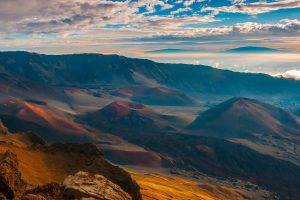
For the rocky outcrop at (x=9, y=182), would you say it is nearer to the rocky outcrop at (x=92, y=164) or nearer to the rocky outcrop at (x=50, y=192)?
the rocky outcrop at (x=50, y=192)

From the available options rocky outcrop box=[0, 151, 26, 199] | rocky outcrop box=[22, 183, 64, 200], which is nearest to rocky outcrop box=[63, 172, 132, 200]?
rocky outcrop box=[22, 183, 64, 200]

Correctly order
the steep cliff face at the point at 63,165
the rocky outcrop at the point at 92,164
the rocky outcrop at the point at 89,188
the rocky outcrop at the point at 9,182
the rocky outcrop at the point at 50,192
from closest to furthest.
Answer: the rocky outcrop at the point at 89,188 < the rocky outcrop at the point at 50,192 < the rocky outcrop at the point at 9,182 < the steep cliff face at the point at 63,165 < the rocky outcrop at the point at 92,164

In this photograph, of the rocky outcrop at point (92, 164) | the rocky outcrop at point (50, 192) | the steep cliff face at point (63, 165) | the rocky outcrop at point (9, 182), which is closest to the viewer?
the rocky outcrop at point (50, 192)

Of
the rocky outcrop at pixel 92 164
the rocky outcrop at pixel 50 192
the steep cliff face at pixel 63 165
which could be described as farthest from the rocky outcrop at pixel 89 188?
the rocky outcrop at pixel 92 164

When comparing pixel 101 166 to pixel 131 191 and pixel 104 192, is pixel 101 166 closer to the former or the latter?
pixel 131 191

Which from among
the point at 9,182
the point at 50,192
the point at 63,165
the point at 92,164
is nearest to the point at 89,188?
the point at 50,192

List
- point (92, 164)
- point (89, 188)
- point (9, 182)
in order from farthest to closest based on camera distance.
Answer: point (92, 164)
point (9, 182)
point (89, 188)

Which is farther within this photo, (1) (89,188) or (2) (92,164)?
(2) (92,164)

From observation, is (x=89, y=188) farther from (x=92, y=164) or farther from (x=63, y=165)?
(x=63, y=165)

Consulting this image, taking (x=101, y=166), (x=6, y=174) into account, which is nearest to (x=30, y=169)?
(x=101, y=166)
